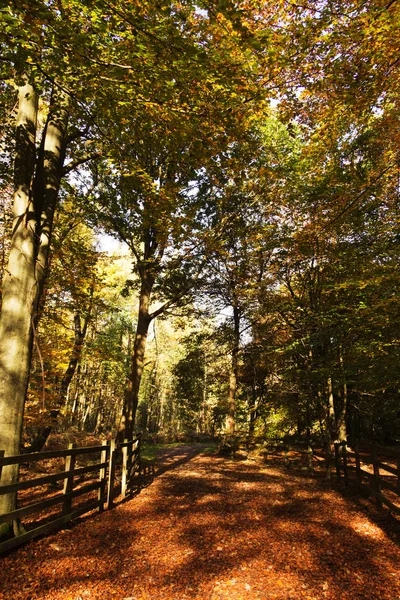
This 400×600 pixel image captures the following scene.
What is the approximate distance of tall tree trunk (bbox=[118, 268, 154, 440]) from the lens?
1242 cm

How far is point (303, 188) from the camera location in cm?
1170

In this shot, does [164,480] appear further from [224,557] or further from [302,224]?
[302,224]

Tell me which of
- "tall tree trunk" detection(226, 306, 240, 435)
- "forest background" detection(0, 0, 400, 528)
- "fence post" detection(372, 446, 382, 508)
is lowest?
"fence post" detection(372, 446, 382, 508)

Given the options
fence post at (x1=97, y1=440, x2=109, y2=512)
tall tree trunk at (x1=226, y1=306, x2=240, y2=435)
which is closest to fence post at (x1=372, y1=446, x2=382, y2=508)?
fence post at (x1=97, y1=440, x2=109, y2=512)

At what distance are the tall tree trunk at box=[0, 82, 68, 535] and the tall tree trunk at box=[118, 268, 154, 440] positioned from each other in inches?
272

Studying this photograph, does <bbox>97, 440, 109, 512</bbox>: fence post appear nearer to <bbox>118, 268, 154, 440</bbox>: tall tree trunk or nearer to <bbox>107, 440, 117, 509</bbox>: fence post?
<bbox>107, 440, 117, 509</bbox>: fence post

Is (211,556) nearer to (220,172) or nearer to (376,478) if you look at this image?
(376,478)

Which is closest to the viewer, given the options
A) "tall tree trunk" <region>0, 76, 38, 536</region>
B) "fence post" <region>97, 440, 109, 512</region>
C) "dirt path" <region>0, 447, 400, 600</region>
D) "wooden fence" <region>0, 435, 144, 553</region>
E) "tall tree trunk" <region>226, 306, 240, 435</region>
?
"dirt path" <region>0, 447, 400, 600</region>

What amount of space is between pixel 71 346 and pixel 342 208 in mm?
12085

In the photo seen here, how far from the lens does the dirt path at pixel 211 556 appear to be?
4.06m

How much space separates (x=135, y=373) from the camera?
12875 mm

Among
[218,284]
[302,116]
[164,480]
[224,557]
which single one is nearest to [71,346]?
[164,480]

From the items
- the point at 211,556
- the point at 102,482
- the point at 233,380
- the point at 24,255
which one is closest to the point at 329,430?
the point at 233,380

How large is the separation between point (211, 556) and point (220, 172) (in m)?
11.3
